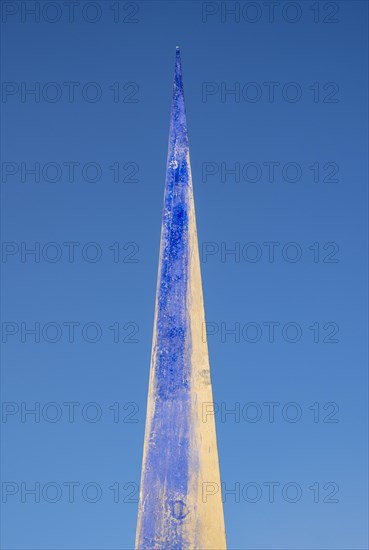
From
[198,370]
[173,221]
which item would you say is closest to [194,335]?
[198,370]

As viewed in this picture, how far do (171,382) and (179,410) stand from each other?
1.02ft

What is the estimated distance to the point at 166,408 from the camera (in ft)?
41.3

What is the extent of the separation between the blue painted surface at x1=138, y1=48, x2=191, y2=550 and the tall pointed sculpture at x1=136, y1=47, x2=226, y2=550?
10mm

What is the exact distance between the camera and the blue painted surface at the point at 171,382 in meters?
12.3

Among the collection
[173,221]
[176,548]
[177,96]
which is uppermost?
[177,96]

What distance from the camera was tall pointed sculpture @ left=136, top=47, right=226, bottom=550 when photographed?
12.3m

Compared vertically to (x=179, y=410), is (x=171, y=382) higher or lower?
higher

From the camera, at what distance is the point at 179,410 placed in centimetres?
1255

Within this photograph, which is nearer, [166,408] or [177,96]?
[166,408]

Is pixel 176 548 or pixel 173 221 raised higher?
pixel 173 221

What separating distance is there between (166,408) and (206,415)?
0.43 meters

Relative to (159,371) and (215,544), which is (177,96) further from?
(215,544)

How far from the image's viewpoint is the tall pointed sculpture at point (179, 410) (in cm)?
1234

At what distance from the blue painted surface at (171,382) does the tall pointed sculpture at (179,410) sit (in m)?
0.01
